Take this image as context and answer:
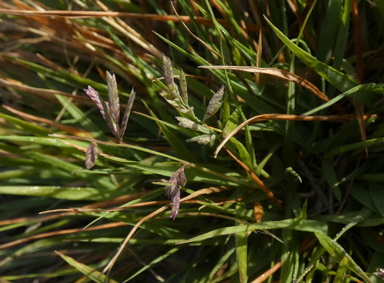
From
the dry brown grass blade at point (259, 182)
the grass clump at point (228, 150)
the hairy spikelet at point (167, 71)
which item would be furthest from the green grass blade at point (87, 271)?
the hairy spikelet at point (167, 71)

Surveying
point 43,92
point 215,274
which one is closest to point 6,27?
point 43,92

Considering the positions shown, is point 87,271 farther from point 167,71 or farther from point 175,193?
point 167,71

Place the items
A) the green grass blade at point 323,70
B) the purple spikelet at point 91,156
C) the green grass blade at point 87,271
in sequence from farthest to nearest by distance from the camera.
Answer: the green grass blade at point 87,271 → the green grass blade at point 323,70 → the purple spikelet at point 91,156

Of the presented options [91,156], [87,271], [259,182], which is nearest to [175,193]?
[91,156]

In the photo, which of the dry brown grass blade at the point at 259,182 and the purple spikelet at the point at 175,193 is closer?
the purple spikelet at the point at 175,193

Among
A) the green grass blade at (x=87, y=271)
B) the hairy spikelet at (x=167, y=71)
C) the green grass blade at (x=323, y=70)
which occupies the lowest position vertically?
the green grass blade at (x=87, y=271)

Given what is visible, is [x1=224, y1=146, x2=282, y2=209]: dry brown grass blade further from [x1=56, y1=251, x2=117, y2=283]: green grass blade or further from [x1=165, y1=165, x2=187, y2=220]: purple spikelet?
[x1=56, y1=251, x2=117, y2=283]: green grass blade

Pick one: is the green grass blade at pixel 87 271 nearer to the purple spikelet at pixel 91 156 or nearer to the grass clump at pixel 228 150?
the grass clump at pixel 228 150

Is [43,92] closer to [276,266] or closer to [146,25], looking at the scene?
[146,25]
